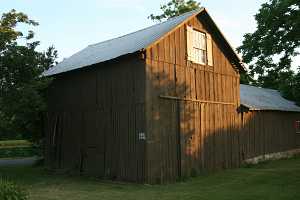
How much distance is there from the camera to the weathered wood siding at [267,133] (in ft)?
83.1

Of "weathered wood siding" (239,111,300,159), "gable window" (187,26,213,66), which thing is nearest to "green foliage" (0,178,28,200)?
"gable window" (187,26,213,66)

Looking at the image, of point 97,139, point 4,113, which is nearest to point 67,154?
point 97,139

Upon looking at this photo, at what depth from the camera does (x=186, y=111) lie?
65.0ft

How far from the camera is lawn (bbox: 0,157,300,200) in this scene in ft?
46.1

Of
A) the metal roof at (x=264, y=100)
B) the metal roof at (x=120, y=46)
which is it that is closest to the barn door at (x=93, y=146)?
the metal roof at (x=120, y=46)

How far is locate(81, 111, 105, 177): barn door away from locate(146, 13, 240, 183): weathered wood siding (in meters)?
3.05

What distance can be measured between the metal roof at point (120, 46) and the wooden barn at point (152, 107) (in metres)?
0.11

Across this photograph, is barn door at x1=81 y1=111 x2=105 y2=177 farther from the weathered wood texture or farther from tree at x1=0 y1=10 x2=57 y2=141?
tree at x1=0 y1=10 x2=57 y2=141

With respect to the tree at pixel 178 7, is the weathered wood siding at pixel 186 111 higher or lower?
lower

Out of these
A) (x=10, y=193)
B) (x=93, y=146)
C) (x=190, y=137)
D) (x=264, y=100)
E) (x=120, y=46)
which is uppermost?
(x=120, y=46)

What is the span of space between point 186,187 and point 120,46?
8.48 m

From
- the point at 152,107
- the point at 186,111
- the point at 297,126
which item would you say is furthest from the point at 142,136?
the point at 297,126

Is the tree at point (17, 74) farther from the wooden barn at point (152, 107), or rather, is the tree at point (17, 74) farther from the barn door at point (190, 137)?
the barn door at point (190, 137)

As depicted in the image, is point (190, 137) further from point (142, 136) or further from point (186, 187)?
point (186, 187)
